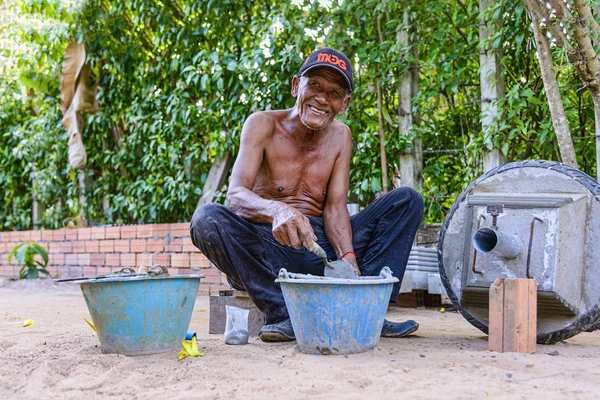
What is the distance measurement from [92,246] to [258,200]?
4532mm

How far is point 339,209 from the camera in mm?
3049

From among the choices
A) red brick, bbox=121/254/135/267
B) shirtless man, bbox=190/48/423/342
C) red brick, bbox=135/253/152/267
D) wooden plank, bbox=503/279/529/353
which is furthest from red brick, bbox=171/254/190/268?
wooden plank, bbox=503/279/529/353

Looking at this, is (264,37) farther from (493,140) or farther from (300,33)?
(493,140)

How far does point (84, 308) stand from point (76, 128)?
280cm

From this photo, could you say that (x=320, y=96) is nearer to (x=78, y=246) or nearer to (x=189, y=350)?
(x=189, y=350)

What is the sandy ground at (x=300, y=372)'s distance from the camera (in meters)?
1.81

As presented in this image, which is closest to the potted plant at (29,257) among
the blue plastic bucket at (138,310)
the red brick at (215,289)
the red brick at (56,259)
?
the red brick at (56,259)

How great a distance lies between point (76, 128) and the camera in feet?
22.3

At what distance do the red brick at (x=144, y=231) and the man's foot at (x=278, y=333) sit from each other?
139 inches

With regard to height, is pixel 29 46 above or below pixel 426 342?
above

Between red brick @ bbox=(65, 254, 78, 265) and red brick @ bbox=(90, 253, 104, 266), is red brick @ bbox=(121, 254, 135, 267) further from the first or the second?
red brick @ bbox=(65, 254, 78, 265)

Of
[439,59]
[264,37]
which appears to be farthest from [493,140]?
[264,37]

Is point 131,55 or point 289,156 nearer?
point 289,156

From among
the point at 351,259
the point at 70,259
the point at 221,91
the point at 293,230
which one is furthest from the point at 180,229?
the point at 293,230
